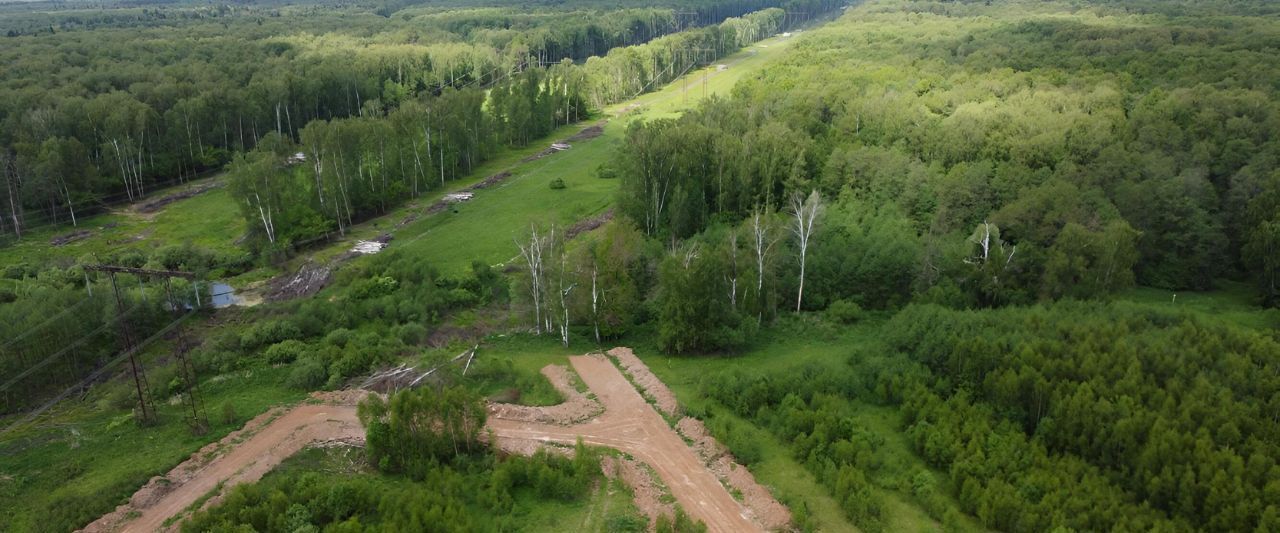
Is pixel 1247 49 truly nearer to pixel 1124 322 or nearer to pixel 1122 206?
pixel 1122 206

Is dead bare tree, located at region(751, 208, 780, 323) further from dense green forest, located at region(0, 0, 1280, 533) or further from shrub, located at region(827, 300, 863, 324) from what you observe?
shrub, located at region(827, 300, 863, 324)

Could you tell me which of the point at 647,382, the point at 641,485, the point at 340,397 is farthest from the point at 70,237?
the point at 641,485

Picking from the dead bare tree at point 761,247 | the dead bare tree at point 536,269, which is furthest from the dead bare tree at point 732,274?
the dead bare tree at point 536,269

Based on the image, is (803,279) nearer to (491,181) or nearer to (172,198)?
(491,181)

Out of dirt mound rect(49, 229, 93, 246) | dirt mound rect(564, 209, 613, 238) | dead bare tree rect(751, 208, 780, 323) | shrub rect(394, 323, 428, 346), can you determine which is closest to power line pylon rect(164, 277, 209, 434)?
shrub rect(394, 323, 428, 346)

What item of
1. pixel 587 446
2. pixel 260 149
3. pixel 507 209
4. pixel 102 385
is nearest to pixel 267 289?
pixel 102 385

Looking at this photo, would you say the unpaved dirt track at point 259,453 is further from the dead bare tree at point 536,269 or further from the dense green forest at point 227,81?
the dense green forest at point 227,81

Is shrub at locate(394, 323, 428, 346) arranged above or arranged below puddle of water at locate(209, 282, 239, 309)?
above

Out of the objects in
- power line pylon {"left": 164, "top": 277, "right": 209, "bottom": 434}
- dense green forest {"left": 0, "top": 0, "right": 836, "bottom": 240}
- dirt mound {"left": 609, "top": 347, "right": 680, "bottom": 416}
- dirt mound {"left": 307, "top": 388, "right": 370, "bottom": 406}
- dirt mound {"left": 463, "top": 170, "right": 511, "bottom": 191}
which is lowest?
dirt mound {"left": 609, "top": 347, "right": 680, "bottom": 416}
